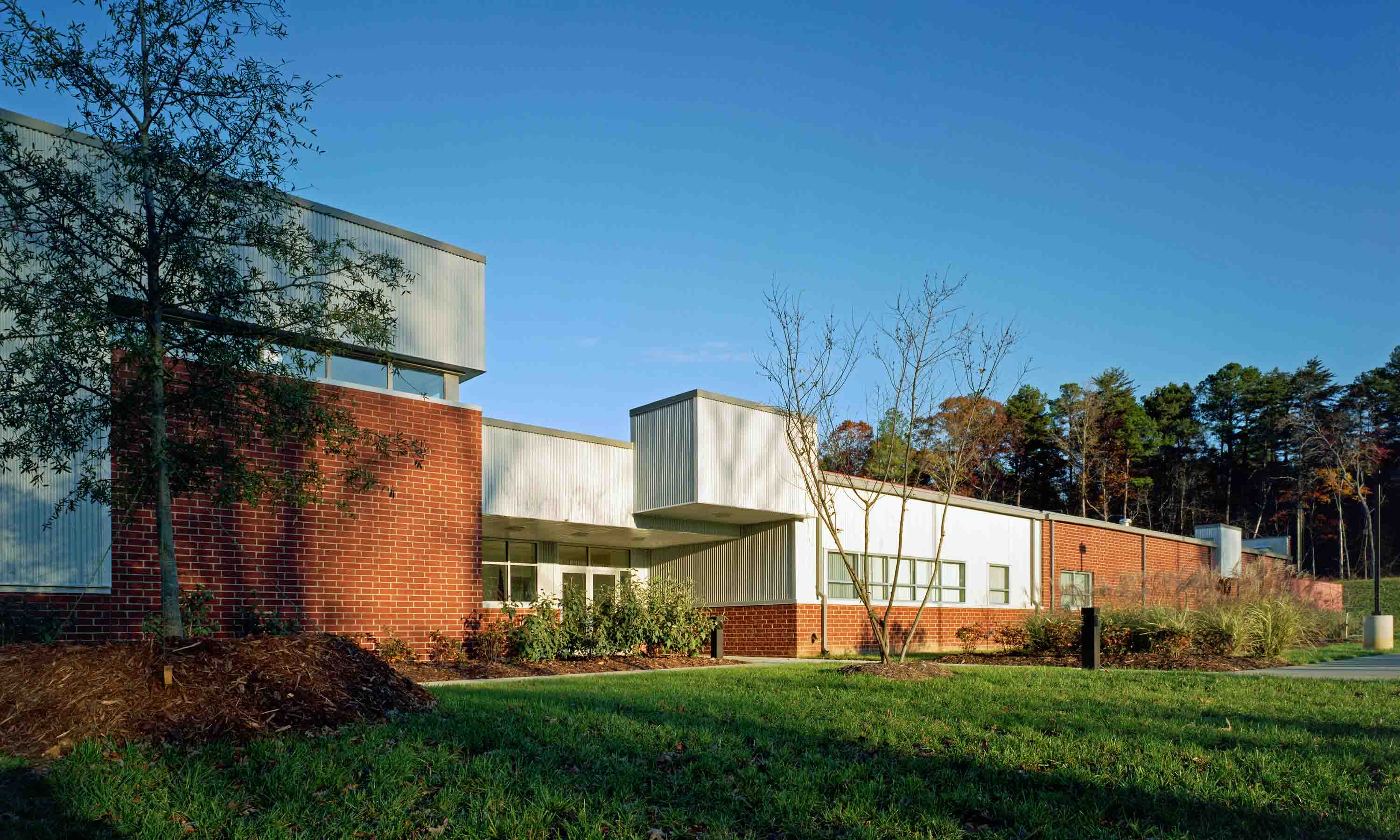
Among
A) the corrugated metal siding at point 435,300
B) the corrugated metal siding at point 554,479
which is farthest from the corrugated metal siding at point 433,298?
the corrugated metal siding at point 554,479

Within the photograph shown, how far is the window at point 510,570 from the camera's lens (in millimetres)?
20562

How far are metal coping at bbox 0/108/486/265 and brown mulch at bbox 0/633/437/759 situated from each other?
5386 mm

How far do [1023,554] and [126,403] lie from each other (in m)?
24.1

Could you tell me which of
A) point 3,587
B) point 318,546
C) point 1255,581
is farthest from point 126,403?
point 1255,581

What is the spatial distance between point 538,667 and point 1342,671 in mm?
12796

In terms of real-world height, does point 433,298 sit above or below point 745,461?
above

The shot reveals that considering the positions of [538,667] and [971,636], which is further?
[971,636]

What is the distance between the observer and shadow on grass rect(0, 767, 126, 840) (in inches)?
203

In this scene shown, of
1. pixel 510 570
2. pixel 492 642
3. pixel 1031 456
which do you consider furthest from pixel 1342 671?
pixel 1031 456

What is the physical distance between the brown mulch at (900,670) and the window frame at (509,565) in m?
8.58

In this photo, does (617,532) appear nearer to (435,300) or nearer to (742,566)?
(742,566)

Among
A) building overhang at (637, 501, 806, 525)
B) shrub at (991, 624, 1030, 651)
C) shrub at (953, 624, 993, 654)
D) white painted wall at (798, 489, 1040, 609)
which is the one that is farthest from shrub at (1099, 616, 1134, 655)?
building overhang at (637, 501, 806, 525)

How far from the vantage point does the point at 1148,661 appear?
17.2m

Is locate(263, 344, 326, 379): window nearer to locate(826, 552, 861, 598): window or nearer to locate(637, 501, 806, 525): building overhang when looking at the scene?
locate(637, 501, 806, 525): building overhang
